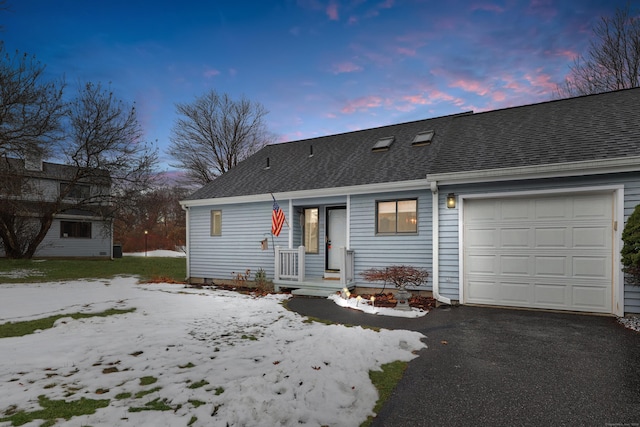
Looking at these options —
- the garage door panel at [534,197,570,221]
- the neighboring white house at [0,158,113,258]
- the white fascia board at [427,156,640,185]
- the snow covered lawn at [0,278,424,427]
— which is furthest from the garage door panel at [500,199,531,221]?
the neighboring white house at [0,158,113,258]

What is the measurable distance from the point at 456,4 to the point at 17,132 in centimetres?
1448

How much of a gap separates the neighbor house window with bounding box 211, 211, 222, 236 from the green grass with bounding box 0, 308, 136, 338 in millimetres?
4935

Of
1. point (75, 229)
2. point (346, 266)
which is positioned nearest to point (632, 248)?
point (346, 266)

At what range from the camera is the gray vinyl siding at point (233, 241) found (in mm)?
10383

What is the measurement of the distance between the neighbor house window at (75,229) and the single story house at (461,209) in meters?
16.3

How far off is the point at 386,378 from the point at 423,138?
26.8 ft

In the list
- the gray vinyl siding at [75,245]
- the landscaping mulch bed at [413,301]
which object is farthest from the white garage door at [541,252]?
the gray vinyl siding at [75,245]

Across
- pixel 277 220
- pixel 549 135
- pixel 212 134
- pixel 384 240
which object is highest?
pixel 212 134

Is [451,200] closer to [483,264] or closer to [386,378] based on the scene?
[483,264]

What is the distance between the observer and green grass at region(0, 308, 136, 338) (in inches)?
199

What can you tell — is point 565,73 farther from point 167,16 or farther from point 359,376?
point 359,376

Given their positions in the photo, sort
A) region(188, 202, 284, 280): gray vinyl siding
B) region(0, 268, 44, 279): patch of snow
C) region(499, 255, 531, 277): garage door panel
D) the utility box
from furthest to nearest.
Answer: the utility box, region(0, 268, 44, 279): patch of snow, region(188, 202, 284, 280): gray vinyl siding, region(499, 255, 531, 277): garage door panel

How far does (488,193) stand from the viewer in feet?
22.7

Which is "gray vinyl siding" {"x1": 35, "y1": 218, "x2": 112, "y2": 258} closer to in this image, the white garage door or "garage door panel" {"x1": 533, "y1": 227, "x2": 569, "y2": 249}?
the white garage door
